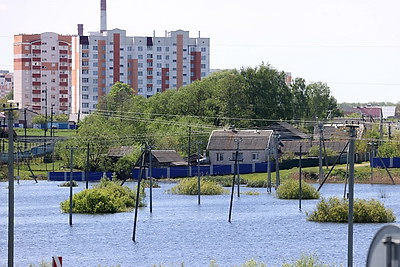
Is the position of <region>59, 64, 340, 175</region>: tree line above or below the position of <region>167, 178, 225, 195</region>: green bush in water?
above

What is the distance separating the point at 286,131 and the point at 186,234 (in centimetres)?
6571

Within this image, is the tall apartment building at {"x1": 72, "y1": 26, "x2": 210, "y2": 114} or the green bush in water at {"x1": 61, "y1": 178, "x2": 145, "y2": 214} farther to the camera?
the tall apartment building at {"x1": 72, "y1": 26, "x2": 210, "y2": 114}

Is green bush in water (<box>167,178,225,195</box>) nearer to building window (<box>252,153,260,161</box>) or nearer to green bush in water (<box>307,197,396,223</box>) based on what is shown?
building window (<box>252,153,260,161</box>)

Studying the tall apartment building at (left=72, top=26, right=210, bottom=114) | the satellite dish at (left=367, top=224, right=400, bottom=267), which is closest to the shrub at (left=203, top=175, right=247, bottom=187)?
the satellite dish at (left=367, top=224, right=400, bottom=267)

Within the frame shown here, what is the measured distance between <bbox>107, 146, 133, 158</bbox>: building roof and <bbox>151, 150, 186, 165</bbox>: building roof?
288cm

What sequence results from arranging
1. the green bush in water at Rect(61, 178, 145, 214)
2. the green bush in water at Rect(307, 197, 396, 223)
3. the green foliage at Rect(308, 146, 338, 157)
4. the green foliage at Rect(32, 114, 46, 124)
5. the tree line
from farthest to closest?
1. the green foliage at Rect(32, 114, 46, 124)
2. the tree line
3. the green foliage at Rect(308, 146, 338, 157)
4. the green bush in water at Rect(61, 178, 145, 214)
5. the green bush in water at Rect(307, 197, 396, 223)

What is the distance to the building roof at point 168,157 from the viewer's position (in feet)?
319

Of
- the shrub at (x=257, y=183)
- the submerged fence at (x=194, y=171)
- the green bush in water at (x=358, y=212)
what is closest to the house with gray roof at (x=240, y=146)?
the submerged fence at (x=194, y=171)

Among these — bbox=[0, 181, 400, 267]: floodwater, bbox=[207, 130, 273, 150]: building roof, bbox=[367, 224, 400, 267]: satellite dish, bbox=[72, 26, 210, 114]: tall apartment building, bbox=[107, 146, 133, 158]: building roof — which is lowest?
bbox=[0, 181, 400, 267]: floodwater

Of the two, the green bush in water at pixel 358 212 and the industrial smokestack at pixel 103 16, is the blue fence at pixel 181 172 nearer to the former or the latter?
the green bush in water at pixel 358 212

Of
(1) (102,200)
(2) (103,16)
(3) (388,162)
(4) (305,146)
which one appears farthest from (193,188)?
(2) (103,16)

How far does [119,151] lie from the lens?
327 feet

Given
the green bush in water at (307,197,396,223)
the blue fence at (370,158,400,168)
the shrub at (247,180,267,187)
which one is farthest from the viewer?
the blue fence at (370,158,400,168)

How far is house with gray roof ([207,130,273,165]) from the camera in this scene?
100m
